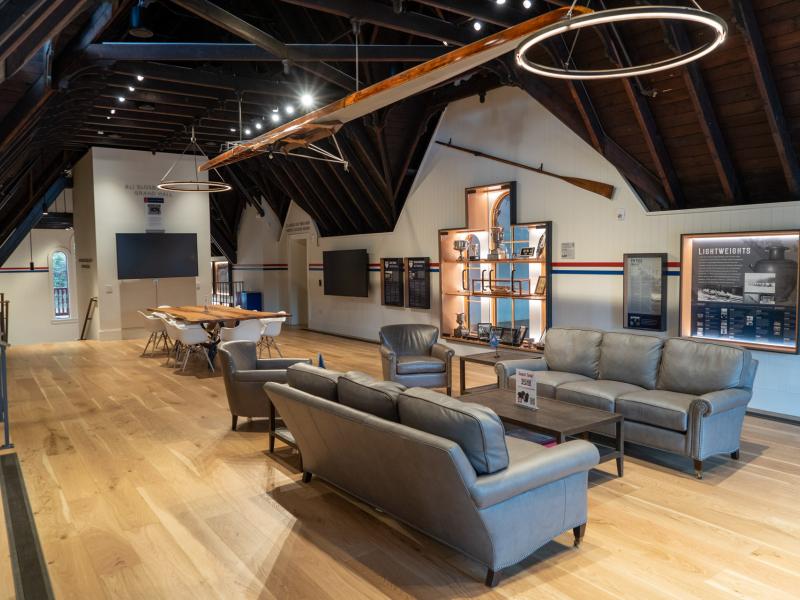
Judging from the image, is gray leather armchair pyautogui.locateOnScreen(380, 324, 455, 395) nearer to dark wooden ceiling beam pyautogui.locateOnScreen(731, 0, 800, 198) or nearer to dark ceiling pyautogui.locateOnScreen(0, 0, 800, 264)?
dark ceiling pyautogui.locateOnScreen(0, 0, 800, 264)

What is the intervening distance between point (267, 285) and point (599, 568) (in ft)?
45.9

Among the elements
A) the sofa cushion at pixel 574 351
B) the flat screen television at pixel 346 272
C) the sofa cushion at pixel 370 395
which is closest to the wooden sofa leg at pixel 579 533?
the sofa cushion at pixel 370 395

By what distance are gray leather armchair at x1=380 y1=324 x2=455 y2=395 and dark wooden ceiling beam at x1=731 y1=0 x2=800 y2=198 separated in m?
3.83

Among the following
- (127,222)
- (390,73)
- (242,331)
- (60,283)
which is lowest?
(242,331)

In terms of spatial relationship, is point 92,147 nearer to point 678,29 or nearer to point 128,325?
point 128,325

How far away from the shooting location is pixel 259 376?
17.4 ft

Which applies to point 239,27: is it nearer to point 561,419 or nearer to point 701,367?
point 561,419

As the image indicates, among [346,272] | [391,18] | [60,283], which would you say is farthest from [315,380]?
[60,283]

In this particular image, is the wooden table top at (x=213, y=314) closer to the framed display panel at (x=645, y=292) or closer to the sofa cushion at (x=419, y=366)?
the sofa cushion at (x=419, y=366)

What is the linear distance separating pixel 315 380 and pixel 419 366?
2.75 m

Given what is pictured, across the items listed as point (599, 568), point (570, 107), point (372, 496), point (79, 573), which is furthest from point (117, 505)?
point (570, 107)

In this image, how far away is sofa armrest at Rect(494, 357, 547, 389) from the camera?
18.7ft

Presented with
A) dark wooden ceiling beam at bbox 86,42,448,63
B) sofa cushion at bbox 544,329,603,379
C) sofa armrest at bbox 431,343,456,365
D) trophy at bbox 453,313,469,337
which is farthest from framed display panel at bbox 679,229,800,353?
dark wooden ceiling beam at bbox 86,42,448,63

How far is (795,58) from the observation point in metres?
4.96
